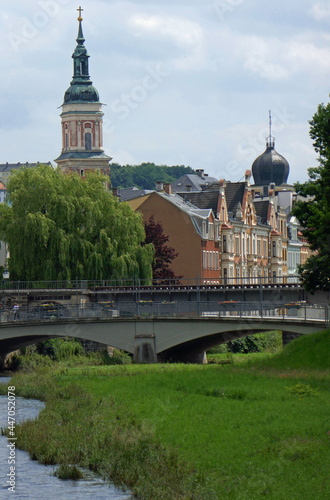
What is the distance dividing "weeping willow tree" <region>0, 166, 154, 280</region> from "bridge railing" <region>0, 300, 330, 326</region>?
6.47m

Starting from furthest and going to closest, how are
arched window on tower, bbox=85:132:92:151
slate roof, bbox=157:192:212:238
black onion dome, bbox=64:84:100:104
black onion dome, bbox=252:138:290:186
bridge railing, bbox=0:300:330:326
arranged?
1. black onion dome, bbox=252:138:290:186
2. black onion dome, bbox=64:84:100:104
3. arched window on tower, bbox=85:132:92:151
4. slate roof, bbox=157:192:212:238
5. bridge railing, bbox=0:300:330:326

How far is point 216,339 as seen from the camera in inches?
2596

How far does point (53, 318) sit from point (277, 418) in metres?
35.6

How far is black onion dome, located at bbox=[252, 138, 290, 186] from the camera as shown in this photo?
554 ft

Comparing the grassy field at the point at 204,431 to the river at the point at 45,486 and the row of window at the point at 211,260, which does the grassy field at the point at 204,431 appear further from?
the row of window at the point at 211,260

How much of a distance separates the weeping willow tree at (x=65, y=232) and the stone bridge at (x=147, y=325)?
8670 mm

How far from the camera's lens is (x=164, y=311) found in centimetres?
6488

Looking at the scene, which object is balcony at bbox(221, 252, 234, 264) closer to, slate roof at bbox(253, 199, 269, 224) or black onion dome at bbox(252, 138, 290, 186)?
slate roof at bbox(253, 199, 269, 224)

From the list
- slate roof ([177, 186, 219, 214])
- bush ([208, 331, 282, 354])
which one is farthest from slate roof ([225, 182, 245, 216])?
bush ([208, 331, 282, 354])

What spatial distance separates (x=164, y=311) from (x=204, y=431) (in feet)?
115

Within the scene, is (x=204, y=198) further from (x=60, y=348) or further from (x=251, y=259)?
(x=60, y=348)

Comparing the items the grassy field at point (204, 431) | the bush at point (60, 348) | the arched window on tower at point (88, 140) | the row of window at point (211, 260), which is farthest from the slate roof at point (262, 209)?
the grassy field at point (204, 431)

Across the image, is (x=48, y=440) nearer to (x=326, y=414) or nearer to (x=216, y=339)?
(x=326, y=414)

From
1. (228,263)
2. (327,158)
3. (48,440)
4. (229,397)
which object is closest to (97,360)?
(327,158)
